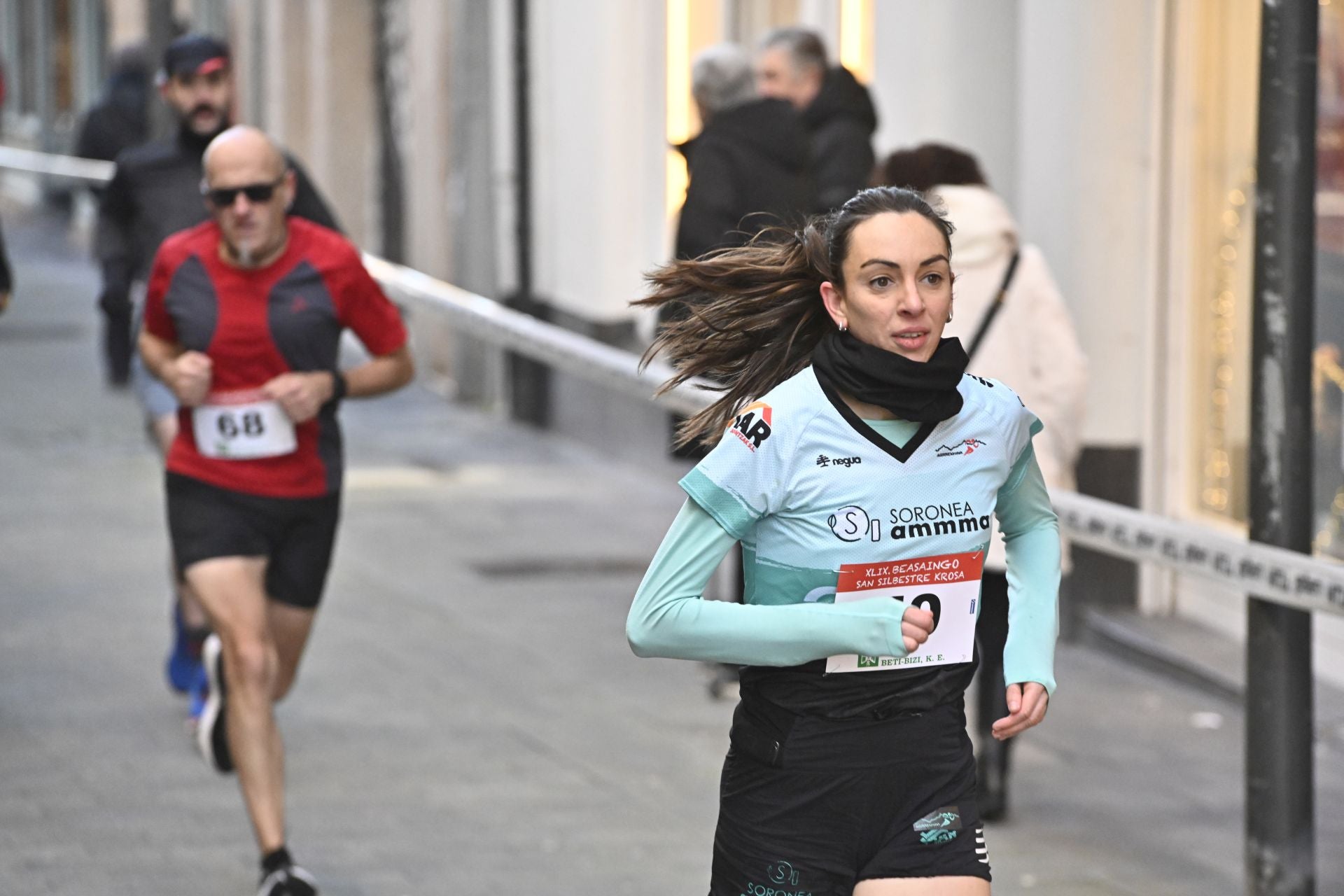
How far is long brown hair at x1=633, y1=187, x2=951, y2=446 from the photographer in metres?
4.07

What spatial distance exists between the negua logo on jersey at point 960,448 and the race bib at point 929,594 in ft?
0.51

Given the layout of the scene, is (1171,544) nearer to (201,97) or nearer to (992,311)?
(992,311)

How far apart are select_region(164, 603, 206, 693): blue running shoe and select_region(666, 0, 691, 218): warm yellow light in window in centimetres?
600

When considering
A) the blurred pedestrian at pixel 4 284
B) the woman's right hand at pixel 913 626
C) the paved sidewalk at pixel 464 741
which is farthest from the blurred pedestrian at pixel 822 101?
the woman's right hand at pixel 913 626

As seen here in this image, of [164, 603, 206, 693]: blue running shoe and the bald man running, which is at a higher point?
the bald man running

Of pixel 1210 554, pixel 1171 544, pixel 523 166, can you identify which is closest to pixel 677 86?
pixel 523 166

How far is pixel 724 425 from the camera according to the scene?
4.11m

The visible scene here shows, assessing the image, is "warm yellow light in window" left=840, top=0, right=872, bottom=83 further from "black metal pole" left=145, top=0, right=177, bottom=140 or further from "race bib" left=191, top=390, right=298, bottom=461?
"black metal pole" left=145, top=0, right=177, bottom=140

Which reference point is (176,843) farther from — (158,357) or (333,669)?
(333,669)

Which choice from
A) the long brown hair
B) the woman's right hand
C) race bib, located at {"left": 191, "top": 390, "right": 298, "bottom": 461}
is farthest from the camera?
race bib, located at {"left": 191, "top": 390, "right": 298, "bottom": 461}

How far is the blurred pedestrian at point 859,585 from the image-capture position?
3732mm

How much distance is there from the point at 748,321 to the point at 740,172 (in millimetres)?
4123

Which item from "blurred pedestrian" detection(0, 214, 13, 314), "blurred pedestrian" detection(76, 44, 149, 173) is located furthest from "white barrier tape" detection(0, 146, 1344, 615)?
"blurred pedestrian" detection(76, 44, 149, 173)

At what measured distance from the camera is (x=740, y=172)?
26.8ft
